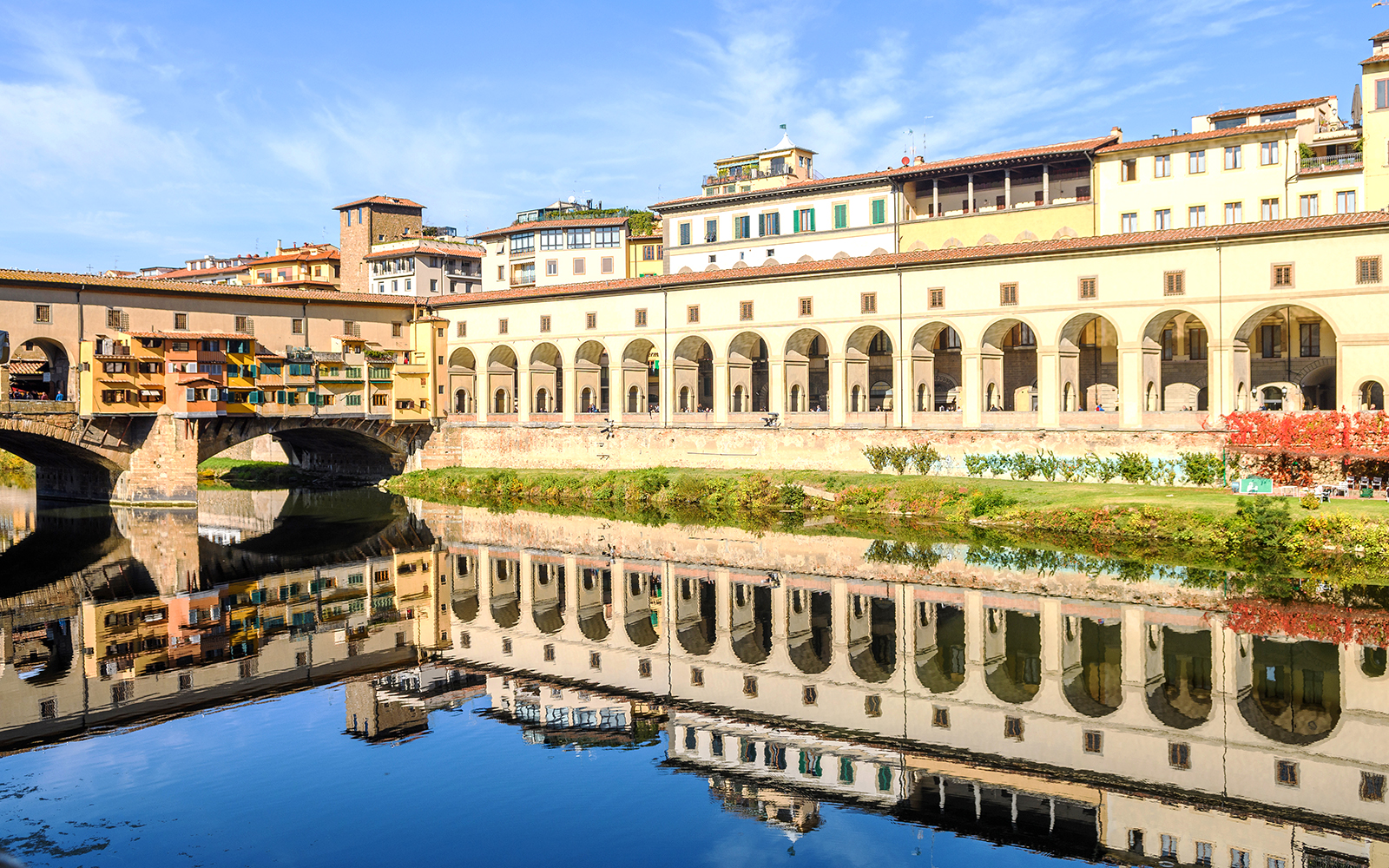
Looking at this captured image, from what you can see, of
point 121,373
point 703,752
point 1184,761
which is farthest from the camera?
point 121,373

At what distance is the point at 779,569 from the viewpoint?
107 ft

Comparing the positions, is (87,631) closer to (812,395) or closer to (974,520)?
(974,520)

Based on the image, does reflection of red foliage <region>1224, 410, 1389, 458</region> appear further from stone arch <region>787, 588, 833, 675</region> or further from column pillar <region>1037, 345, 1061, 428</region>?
stone arch <region>787, 588, 833, 675</region>

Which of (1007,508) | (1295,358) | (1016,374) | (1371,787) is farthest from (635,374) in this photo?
(1371,787)

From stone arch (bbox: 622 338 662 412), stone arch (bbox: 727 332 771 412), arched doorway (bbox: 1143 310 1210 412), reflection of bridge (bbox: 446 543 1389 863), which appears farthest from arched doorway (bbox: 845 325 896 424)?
reflection of bridge (bbox: 446 543 1389 863)

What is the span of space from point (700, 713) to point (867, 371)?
36.1 meters

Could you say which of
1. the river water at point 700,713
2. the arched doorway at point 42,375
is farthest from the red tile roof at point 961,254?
the arched doorway at point 42,375

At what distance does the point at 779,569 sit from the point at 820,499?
13.5 metres

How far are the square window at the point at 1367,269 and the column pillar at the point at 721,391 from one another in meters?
26.8

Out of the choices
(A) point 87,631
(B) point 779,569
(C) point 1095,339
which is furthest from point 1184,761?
(C) point 1095,339

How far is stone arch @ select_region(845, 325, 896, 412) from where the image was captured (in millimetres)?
52750

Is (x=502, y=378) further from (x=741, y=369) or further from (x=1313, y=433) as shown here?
(x=1313, y=433)

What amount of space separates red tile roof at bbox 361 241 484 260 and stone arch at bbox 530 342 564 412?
2230 cm

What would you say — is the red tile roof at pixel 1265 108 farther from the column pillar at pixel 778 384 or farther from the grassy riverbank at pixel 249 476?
the grassy riverbank at pixel 249 476
